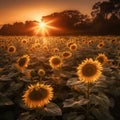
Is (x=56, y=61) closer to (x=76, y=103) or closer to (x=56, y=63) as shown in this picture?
(x=56, y=63)

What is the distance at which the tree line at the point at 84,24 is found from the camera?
135 feet

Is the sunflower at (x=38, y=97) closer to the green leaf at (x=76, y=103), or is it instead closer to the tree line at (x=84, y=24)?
the green leaf at (x=76, y=103)

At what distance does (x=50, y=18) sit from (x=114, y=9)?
51.2 feet

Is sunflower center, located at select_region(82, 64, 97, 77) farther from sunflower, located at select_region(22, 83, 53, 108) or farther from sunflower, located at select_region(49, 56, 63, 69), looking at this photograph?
sunflower, located at select_region(49, 56, 63, 69)

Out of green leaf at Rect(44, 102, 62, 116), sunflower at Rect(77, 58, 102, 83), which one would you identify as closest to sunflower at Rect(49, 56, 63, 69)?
sunflower at Rect(77, 58, 102, 83)

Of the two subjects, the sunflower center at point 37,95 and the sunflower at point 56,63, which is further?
the sunflower at point 56,63

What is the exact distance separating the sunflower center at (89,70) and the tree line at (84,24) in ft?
116

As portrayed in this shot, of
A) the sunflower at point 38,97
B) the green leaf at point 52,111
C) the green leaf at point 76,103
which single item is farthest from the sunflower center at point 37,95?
the green leaf at point 76,103

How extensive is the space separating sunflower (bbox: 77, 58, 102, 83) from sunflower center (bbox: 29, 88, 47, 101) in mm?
619

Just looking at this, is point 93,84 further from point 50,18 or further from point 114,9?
point 50,18

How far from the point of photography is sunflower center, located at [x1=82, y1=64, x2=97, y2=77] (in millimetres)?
3814

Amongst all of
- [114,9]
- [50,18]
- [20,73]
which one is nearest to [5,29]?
[50,18]

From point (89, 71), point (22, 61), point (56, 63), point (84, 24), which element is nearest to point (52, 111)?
point (89, 71)

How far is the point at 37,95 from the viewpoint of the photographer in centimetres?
335
